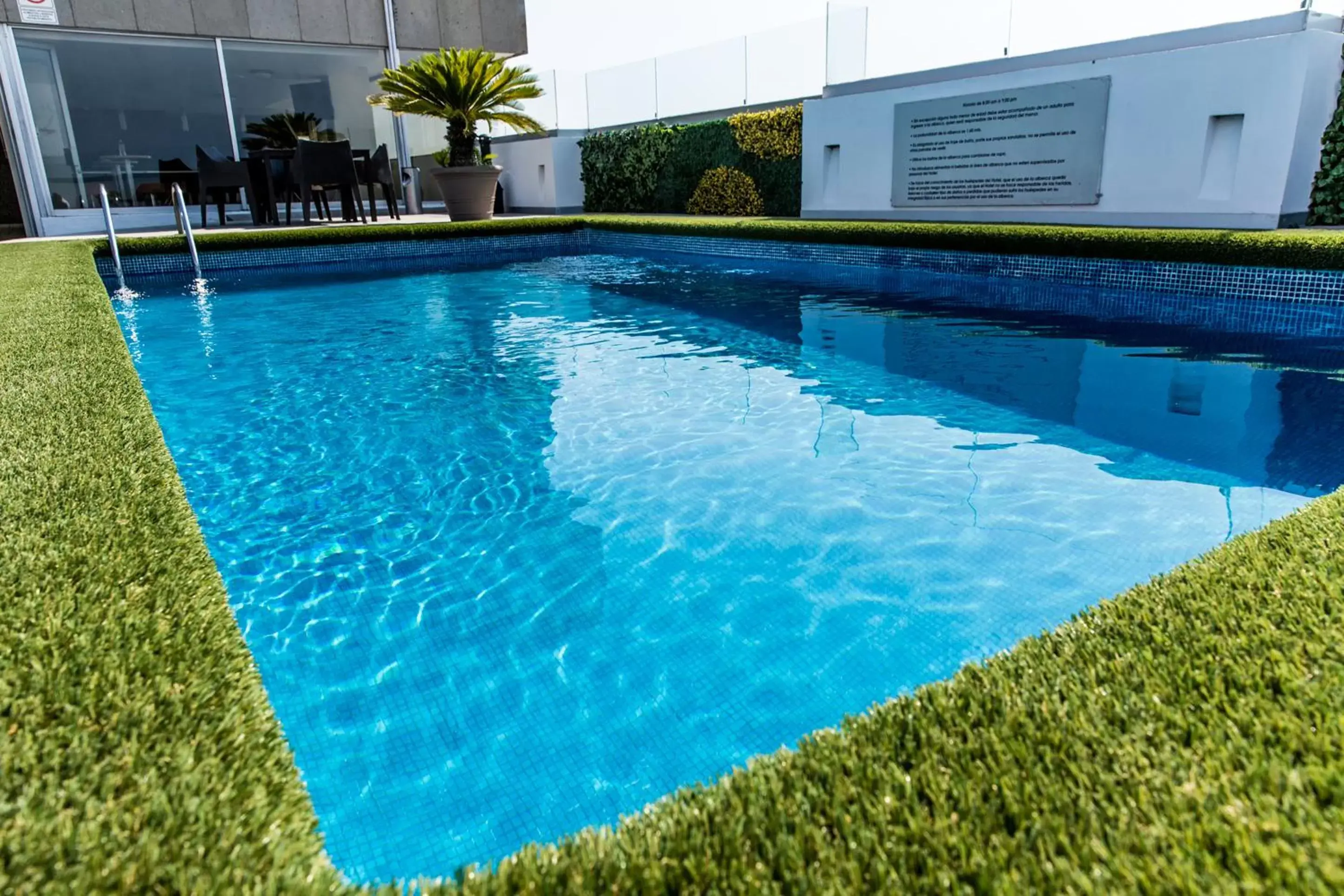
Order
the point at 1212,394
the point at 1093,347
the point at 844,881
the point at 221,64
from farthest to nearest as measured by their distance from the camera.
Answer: the point at 221,64 → the point at 1093,347 → the point at 1212,394 → the point at 844,881

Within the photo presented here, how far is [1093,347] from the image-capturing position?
5914 mm

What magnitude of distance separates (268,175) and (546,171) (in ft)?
21.4

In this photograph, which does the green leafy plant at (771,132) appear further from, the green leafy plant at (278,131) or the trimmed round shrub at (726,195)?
the green leafy plant at (278,131)

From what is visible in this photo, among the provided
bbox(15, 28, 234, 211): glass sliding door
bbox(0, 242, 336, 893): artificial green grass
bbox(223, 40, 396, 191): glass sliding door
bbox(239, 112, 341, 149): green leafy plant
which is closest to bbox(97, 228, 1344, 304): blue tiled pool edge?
bbox(223, 40, 396, 191): glass sliding door

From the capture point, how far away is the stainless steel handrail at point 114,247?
8.95m

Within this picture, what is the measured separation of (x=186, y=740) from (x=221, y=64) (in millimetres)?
15967

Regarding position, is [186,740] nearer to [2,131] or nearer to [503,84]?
[503,84]

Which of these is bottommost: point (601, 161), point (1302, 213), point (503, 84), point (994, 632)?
point (994, 632)

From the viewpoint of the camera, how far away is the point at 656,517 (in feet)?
10.8

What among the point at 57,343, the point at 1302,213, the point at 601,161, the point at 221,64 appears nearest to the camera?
the point at 57,343

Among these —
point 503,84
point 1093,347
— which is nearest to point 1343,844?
point 1093,347

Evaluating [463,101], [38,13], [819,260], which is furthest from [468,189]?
[38,13]

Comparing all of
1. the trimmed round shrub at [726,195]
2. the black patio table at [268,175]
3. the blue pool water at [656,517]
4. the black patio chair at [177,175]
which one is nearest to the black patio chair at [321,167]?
the black patio table at [268,175]

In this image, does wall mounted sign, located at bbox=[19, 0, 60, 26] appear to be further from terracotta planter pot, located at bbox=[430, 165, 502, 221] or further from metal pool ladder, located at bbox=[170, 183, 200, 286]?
terracotta planter pot, located at bbox=[430, 165, 502, 221]
